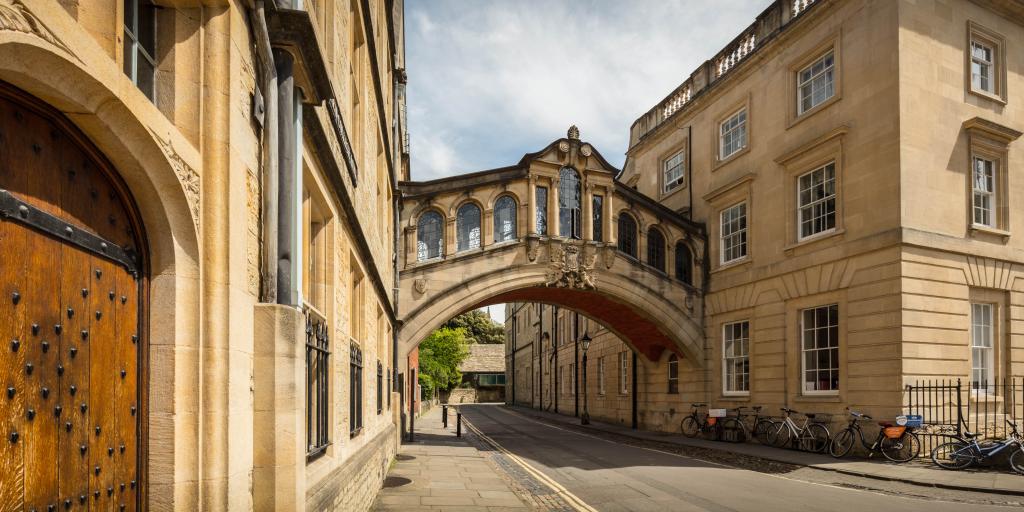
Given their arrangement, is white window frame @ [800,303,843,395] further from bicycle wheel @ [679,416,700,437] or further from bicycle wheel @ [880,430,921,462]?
bicycle wheel @ [679,416,700,437]

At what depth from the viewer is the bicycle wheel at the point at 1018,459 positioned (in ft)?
40.7

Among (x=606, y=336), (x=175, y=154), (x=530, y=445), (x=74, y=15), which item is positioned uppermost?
(x=74, y=15)

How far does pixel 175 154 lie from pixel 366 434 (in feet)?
22.7

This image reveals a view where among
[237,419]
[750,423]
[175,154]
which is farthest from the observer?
[750,423]

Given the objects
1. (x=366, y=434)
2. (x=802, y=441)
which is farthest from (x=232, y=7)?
(x=802, y=441)

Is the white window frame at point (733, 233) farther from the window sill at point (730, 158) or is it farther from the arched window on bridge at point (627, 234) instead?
the arched window on bridge at point (627, 234)

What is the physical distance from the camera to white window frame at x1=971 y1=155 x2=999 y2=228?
53.9 ft

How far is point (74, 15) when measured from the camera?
262 centimetres

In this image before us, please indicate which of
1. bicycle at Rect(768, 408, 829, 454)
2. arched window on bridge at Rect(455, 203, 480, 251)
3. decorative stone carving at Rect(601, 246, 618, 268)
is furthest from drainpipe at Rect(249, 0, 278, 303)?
decorative stone carving at Rect(601, 246, 618, 268)

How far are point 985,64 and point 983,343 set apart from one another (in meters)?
6.69

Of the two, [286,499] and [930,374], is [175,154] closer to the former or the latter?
[286,499]

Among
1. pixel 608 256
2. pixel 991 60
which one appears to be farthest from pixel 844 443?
pixel 991 60

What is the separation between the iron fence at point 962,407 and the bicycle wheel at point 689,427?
8196 mm

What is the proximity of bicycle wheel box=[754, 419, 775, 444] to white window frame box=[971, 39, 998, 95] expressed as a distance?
31.6 ft
